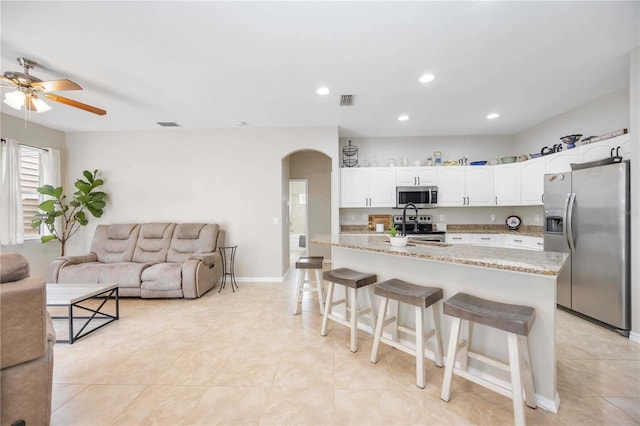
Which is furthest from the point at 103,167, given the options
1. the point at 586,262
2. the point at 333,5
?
the point at 586,262

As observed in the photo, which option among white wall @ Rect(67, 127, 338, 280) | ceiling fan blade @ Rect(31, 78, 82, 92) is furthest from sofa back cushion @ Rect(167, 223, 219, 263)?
ceiling fan blade @ Rect(31, 78, 82, 92)

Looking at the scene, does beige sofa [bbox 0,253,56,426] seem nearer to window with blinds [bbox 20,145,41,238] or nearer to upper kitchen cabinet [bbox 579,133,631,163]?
window with blinds [bbox 20,145,41,238]

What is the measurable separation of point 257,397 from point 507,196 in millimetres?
4931

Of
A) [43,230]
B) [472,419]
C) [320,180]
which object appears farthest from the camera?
[320,180]

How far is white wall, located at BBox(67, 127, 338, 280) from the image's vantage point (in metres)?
4.57

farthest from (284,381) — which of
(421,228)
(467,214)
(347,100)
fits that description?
(467,214)

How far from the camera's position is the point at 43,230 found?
4352mm

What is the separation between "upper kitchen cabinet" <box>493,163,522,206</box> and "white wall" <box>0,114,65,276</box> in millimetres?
7891

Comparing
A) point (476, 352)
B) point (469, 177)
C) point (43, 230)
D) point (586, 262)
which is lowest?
point (476, 352)

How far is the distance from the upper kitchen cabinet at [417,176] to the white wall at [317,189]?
201cm

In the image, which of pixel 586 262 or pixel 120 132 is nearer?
pixel 586 262

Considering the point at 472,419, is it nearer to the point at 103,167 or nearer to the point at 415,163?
the point at 415,163

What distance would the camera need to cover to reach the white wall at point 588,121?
319cm

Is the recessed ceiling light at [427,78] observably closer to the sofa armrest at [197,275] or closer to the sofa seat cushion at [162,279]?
the sofa armrest at [197,275]
